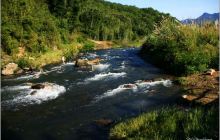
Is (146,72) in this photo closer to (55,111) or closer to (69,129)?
(55,111)

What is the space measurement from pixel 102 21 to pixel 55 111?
51866 mm

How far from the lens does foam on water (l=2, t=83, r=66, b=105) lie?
18141 mm

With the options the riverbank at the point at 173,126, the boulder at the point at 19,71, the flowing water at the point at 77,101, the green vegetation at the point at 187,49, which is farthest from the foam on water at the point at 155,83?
the boulder at the point at 19,71

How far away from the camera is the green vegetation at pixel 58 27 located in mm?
32781

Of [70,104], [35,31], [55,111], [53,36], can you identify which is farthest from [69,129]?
[53,36]

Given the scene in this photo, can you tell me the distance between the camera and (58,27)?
161 feet

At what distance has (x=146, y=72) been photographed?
2553cm

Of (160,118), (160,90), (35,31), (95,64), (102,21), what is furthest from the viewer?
(102,21)

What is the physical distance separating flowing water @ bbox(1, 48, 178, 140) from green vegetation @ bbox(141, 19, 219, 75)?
124cm

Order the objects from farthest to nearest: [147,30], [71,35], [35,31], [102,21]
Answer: [147,30], [102,21], [71,35], [35,31]

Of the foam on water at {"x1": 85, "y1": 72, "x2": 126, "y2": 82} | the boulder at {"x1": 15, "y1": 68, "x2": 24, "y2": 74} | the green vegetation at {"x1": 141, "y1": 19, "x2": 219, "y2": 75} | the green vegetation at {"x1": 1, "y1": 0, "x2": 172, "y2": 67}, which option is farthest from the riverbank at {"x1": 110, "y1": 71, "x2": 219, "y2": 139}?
the green vegetation at {"x1": 1, "y1": 0, "x2": 172, "y2": 67}

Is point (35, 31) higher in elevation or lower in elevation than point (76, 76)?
higher

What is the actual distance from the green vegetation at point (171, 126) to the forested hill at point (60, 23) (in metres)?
20.8

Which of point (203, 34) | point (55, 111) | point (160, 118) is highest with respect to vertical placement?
point (203, 34)
